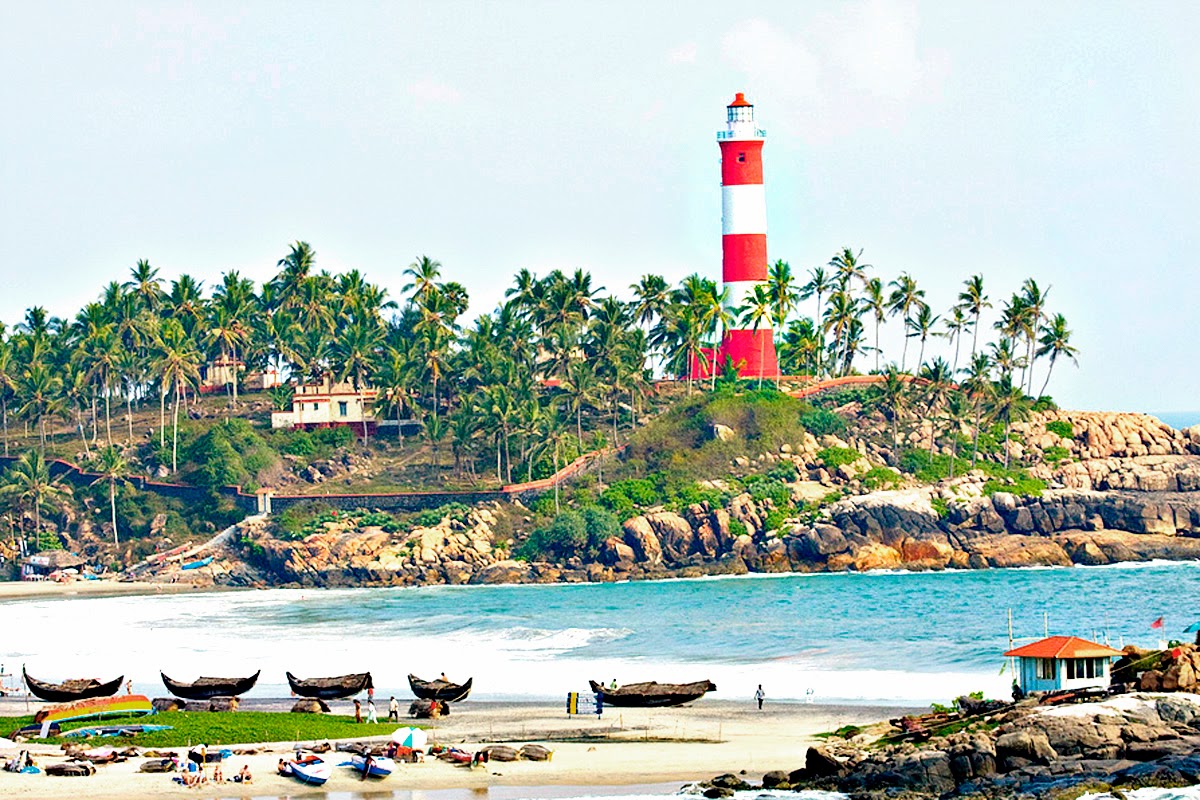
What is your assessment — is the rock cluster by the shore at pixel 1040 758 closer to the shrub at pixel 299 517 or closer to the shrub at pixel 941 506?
the shrub at pixel 941 506

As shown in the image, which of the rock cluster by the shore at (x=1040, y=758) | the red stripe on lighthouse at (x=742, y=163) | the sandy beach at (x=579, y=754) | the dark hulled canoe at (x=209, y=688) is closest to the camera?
the rock cluster by the shore at (x=1040, y=758)

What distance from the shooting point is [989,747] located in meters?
33.2

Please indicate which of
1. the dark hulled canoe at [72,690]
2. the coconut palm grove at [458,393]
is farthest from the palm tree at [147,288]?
the dark hulled canoe at [72,690]

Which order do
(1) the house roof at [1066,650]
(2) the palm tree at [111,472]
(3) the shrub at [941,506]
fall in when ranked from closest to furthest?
(1) the house roof at [1066,650]
(3) the shrub at [941,506]
(2) the palm tree at [111,472]

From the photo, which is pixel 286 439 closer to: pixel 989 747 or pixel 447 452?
pixel 447 452

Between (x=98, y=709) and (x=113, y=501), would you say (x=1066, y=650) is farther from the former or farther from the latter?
(x=113, y=501)

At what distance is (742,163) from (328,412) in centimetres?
2708

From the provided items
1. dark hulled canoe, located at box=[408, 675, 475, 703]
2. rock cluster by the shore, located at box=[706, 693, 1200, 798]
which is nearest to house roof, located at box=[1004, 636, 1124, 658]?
rock cluster by the shore, located at box=[706, 693, 1200, 798]

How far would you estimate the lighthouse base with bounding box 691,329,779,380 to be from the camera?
335ft

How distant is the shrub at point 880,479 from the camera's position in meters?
94.5

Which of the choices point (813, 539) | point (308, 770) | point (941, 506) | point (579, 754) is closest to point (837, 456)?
point (941, 506)

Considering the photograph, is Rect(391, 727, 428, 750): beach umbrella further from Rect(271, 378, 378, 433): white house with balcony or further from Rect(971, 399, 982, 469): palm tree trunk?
Rect(271, 378, 378, 433): white house with balcony

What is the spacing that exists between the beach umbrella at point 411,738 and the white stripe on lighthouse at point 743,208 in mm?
58805

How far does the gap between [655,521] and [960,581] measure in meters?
15.7
